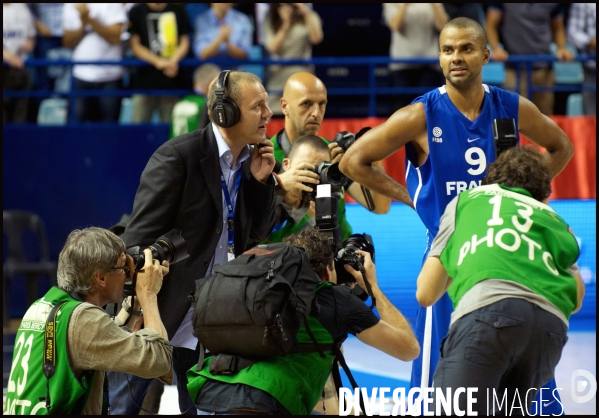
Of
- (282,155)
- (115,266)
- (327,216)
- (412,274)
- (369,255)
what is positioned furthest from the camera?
(412,274)

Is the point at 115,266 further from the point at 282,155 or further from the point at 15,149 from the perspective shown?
the point at 15,149

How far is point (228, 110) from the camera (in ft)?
15.0

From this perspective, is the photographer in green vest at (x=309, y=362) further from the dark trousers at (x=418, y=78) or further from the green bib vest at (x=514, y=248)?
the dark trousers at (x=418, y=78)

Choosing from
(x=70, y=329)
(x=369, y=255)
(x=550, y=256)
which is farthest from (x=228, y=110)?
(x=550, y=256)

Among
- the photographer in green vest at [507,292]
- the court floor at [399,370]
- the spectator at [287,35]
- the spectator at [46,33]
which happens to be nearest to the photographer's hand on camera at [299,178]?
the photographer in green vest at [507,292]

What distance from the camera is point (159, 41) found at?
10844 mm

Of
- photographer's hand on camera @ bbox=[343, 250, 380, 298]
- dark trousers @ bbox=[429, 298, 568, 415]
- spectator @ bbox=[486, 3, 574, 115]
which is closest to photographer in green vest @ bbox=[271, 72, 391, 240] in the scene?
photographer's hand on camera @ bbox=[343, 250, 380, 298]

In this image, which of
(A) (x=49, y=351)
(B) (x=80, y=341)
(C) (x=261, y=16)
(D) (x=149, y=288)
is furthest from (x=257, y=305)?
(C) (x=261, y=16)

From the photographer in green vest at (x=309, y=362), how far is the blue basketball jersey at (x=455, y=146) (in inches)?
34.5

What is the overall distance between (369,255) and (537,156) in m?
1.01

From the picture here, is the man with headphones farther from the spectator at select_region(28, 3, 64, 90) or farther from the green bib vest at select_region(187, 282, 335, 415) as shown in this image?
the spectator at select_region(28, 3, 64, 90)

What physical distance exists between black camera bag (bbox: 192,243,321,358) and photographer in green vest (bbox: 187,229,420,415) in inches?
3.4

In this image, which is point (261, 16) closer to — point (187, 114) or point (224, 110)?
point (187, 114)

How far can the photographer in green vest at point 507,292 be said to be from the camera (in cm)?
351
